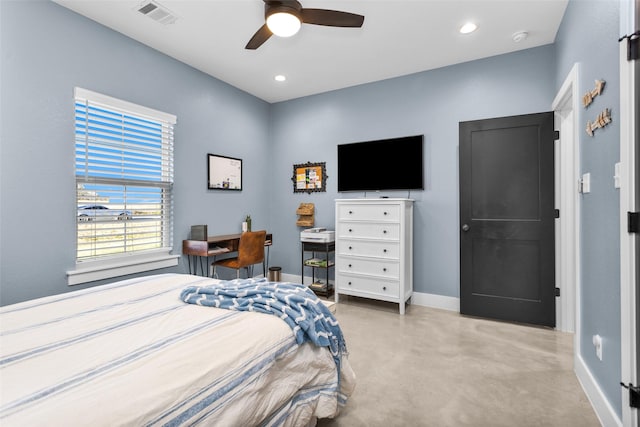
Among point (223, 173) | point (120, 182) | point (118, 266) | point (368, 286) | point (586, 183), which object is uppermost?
point (223, 173)

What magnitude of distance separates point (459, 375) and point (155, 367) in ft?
6.65

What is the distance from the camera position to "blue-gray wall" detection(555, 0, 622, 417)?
1.54 metres

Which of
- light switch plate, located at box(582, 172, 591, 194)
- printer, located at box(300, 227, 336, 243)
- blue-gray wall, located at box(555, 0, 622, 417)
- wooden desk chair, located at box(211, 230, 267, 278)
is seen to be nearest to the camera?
blue-gray wall, located at box(555, 0, 622, 417)

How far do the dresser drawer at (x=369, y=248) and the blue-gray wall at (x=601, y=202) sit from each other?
1632 millimetres

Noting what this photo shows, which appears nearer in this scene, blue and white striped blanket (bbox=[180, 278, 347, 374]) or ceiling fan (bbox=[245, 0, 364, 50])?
blue and white striped blanket (bbox=[180, 278, 347, 374])

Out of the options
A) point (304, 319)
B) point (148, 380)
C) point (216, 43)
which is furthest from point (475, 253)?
point (216, 43)

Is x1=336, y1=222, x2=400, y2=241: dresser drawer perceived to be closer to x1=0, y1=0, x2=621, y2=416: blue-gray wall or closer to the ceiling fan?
x1=0, y1=0, x2=621, y2=416: blue-gray wall

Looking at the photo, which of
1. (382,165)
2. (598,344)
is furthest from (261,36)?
(598,344)

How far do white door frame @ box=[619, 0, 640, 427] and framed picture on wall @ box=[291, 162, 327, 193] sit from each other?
10.6 feet

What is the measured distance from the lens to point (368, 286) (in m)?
3.55

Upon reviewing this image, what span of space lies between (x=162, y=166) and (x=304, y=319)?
2670mm

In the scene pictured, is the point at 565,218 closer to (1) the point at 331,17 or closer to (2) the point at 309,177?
(1) the point at 331,17

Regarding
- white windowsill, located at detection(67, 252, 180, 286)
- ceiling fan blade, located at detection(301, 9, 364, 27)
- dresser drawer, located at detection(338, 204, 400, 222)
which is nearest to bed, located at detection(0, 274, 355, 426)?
white windowsill, located at detection(67, 252, 180, 286)

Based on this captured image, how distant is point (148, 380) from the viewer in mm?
892
